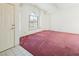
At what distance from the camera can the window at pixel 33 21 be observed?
1770 millimetres

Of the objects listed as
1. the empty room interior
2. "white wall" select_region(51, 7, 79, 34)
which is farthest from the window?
"white wall" select_region(51, 7, 79, 34)

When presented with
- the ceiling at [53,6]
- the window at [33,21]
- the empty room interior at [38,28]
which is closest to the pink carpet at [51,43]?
the empty room interior at [38,28]

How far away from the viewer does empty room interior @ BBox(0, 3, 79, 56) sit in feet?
5.65

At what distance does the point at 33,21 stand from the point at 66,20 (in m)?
0.49

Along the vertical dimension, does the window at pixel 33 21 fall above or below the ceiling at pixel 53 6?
below

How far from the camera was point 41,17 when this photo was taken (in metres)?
1.78

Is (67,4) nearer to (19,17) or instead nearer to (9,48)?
(19,17)

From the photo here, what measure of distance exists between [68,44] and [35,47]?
0.48 m

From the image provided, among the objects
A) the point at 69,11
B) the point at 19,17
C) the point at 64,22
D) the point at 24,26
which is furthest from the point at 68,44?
the point at 19,17

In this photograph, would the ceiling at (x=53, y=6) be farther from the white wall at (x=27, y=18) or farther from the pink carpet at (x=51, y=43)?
the pink carpet at (x=51, y=43)

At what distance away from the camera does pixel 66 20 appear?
5.74 feet

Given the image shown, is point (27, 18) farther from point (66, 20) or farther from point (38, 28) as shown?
point (66, 20)

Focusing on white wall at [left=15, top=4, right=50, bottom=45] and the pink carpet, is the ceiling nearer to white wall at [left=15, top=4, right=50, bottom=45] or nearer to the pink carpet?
white wall at [left=15, top=4, right=50, bottom=45]

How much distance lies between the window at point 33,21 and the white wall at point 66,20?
9.4 inches
